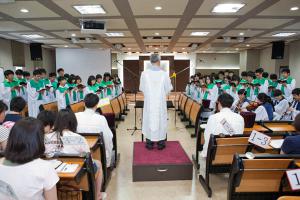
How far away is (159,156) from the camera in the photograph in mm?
3244

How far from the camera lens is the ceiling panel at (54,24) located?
5.73 metres

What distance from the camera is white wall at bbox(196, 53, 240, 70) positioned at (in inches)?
614

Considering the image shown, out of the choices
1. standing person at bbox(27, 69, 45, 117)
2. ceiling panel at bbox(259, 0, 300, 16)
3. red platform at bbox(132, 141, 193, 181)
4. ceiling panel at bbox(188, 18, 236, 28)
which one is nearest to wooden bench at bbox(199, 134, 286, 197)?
red platform at bbox(132, 141, 193, 181)

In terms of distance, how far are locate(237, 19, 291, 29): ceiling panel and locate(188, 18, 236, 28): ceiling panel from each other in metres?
0.50

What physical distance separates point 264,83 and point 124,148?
5.01 metres

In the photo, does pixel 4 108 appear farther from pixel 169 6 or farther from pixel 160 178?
pixel 169 6

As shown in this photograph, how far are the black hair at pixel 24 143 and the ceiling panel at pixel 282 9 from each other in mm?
4518

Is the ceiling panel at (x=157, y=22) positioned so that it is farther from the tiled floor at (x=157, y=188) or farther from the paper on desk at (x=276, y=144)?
the paper on desk at (x=276, y=144)

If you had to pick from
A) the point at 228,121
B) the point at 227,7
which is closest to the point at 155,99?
the point at 228,121

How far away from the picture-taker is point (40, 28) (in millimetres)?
6523

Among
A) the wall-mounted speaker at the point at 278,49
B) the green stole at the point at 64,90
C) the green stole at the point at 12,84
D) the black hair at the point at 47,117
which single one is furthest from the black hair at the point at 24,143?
the wall-mounted speaker at the point at 278,49

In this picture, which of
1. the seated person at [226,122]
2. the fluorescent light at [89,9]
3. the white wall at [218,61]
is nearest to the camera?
the seated person at [226,122]

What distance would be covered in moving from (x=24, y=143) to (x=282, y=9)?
204 inches

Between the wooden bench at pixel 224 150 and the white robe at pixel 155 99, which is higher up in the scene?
the white robe at pixel 155 99
